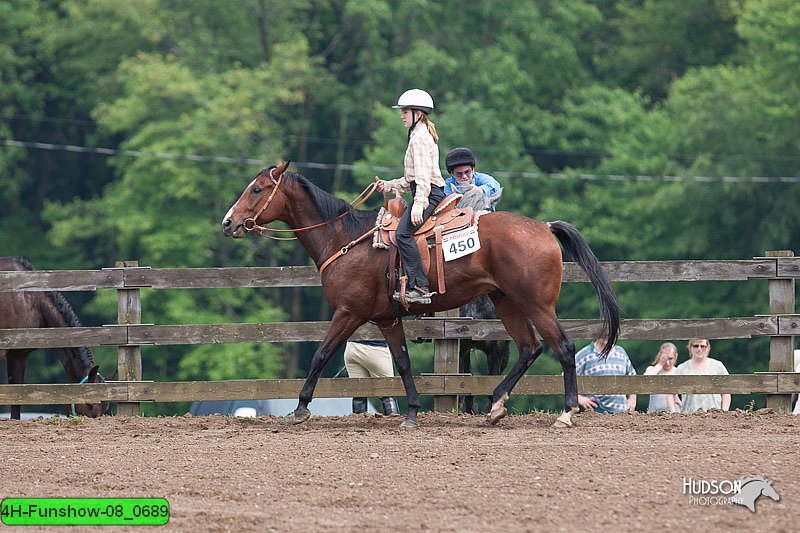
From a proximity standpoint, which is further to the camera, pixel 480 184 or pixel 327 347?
pixel 480 184

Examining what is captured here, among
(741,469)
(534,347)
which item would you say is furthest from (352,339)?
(741,469)

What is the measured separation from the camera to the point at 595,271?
1089cm

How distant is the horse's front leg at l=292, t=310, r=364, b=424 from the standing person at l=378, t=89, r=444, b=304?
531 millimetres

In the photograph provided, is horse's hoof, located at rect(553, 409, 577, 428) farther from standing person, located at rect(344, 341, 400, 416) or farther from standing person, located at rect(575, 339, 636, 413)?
standing person, located at rect(344, 341, 400, 416)

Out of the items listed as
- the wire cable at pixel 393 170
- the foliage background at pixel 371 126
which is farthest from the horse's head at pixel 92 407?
the wire cable at pixel 393 170

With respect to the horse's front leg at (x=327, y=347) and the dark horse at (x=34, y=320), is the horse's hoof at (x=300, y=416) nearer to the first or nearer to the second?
the horse's front leg at (x=327, y=347)

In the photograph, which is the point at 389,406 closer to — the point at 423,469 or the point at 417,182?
the point at 417,182

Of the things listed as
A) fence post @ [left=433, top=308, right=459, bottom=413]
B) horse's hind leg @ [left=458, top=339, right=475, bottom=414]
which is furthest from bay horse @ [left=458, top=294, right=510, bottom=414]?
fence post @ [left=433, top=308, right=459, bottom=413]

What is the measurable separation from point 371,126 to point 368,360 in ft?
98.8

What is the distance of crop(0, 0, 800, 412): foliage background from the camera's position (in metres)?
34.3

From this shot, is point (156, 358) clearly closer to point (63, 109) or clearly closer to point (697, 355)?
point (63, 109)

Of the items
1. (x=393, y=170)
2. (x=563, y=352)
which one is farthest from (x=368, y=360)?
(x=393, y=170)

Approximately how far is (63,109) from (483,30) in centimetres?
1413

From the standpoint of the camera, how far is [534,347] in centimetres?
1099
